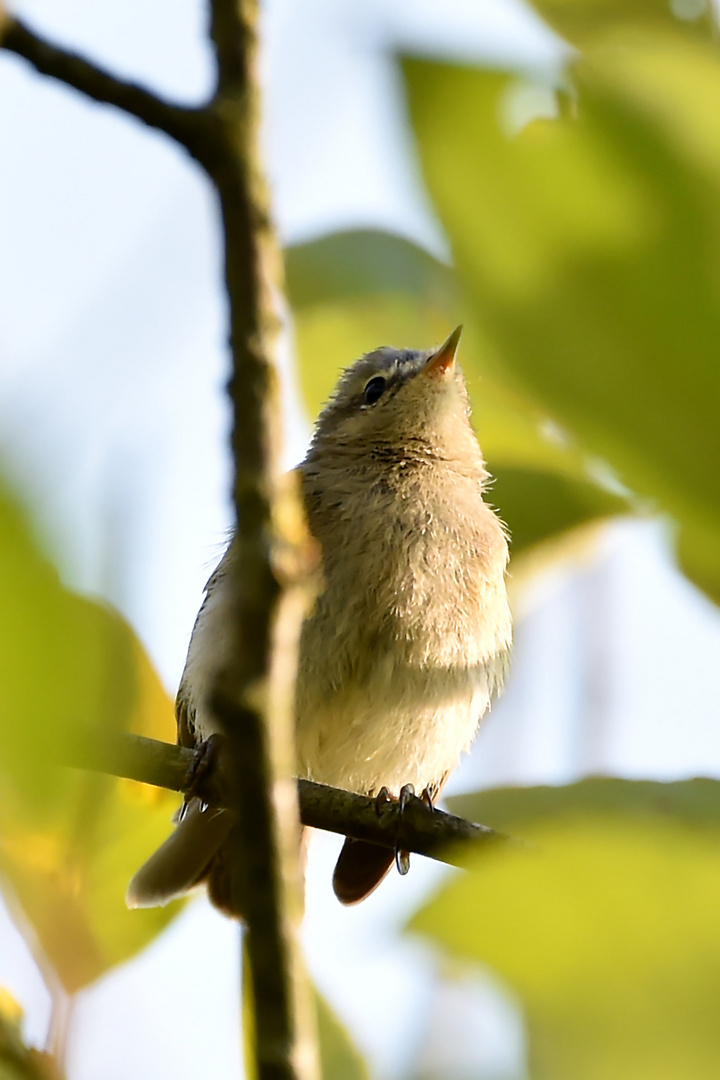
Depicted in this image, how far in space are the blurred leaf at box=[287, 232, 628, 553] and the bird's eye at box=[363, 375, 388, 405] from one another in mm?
3672

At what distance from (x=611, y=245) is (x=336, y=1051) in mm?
1163

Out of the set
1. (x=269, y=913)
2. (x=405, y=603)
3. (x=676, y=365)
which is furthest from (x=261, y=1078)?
(x=405, y=603)

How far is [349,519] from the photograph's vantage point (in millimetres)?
5102

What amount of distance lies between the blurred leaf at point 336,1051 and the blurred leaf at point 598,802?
29.2 inches

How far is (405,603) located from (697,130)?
13.4ft

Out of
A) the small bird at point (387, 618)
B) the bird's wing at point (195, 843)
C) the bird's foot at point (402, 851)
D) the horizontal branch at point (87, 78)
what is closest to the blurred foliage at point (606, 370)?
the horizontal branch at point (87, 78)

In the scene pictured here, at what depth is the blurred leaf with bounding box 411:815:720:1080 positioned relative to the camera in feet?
2.19

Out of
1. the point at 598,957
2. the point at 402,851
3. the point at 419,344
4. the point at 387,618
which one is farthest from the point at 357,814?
the point at 598,957

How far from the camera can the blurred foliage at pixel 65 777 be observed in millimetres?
867

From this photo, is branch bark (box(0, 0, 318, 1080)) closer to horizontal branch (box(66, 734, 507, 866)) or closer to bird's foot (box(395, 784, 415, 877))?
horizontal branch (box(66, 734, 507, 866))

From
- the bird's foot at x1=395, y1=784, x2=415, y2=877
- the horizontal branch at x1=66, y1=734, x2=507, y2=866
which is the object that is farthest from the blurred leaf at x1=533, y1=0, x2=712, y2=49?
the bird's foot at x1=395, y1=784, x2=415, y2=877

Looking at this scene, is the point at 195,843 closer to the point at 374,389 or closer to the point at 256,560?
the point at 374,389

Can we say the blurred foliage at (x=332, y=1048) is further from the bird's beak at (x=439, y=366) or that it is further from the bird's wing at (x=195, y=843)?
the bird's beak at (x=439, y=366)

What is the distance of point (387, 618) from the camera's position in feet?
16.1
